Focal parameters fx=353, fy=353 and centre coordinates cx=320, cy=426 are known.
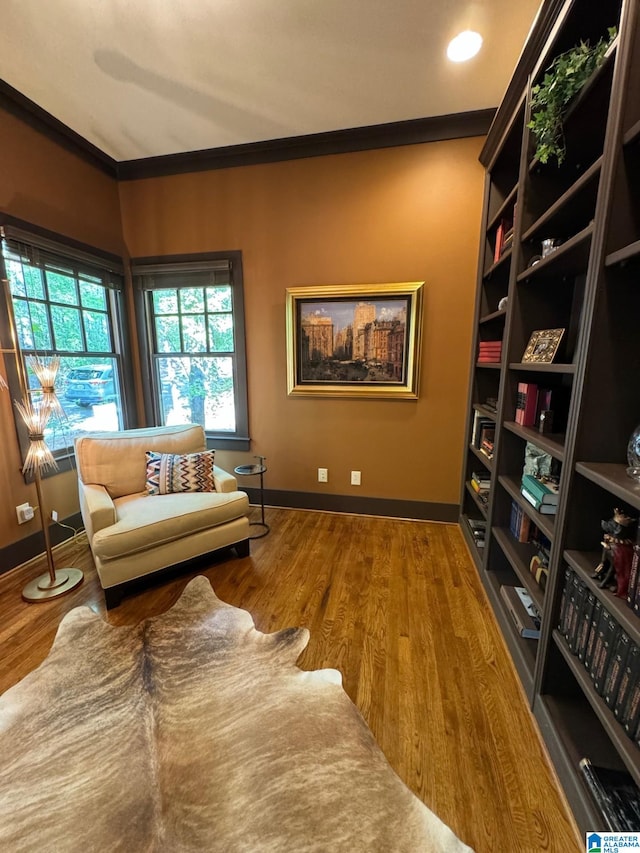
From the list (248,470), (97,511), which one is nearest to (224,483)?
(248,470)

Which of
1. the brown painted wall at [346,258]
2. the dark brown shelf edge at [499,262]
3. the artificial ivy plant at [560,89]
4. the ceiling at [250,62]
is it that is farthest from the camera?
the brown painted wall at [346,258]

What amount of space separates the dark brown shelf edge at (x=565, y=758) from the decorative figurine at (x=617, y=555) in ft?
1.88

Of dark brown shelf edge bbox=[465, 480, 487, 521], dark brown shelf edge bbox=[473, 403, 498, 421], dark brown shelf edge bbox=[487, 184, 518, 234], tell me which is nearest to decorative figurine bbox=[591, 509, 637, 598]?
dark brown shelf edge bbox=[473, 403, 498, 421]

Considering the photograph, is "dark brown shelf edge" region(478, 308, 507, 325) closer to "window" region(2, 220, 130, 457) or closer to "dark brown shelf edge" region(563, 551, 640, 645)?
"dark brown shelf edge" region(563, 551, 640, 645)

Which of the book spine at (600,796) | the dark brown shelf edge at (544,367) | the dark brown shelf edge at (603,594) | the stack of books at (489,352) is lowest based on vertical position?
the book spine at (600,796)

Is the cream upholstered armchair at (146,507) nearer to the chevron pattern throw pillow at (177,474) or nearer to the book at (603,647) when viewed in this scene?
the chevron pattern throw pillow at (177,474)


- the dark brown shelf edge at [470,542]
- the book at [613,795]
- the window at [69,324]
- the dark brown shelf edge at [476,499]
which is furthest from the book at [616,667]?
the window at [69,324]

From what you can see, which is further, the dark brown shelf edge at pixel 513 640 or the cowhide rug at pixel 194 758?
the dark brown shelf edge at pixel 513 640

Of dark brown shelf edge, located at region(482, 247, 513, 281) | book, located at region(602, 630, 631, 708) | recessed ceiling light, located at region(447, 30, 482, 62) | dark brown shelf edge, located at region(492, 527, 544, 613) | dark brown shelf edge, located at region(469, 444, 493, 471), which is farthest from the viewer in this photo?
dark brown shelf edge, located at region(469, 444, 493, 471)

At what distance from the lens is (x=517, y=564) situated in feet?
5.30

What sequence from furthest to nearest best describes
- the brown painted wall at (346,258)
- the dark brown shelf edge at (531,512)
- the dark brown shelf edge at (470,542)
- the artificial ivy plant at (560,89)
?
the brown painted wall at (346,258) < the dark brown shelf edge at (470,542) < the dark brown shelf edge at (531,512) < the artificial ivy plant at (560,89)

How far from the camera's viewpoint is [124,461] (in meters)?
2.42

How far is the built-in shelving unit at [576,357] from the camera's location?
0.98 meters

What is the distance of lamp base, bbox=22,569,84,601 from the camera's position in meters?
1.98
